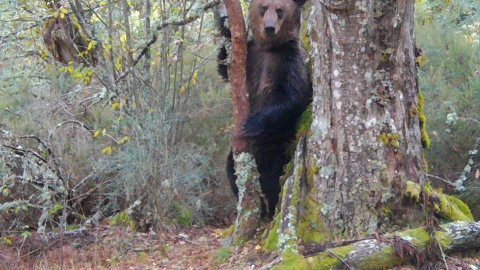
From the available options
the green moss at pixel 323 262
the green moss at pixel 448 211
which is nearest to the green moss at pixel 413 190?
the green moss at pixel 448 211

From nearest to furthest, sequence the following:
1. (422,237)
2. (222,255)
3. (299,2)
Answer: (422,237)
(222,255)
(299,2)

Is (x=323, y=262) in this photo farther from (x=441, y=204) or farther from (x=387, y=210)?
(x=441, y=204)

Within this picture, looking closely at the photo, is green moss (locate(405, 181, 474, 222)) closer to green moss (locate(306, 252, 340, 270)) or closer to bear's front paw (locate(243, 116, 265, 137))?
green moss (locate(306, 252, 340, 270))

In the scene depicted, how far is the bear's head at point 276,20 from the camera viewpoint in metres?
6.58

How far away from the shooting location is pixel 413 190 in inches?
199

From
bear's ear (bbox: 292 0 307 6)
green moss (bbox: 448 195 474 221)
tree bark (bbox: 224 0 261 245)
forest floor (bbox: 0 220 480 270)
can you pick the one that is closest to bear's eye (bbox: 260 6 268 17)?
bear's ear (bbox: 292 0 307 6)

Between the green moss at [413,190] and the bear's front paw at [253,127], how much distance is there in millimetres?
1567

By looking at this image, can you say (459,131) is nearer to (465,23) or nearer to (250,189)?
(250,189)

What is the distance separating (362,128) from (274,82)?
1750 millimetres

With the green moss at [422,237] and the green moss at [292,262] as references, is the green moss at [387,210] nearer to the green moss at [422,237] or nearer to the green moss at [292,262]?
the green moss at [422,237]

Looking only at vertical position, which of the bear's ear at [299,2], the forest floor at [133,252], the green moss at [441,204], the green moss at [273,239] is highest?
the bear's ear at [299,2]

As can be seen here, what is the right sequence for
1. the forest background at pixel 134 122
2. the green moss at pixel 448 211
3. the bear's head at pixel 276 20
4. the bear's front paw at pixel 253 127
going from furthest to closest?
1. the forest background at pixel 134 122
2. the bear's head at pixel 276 20
3. the bear's front paw at pixel 253 127
4. the green moss at pixel 448 211

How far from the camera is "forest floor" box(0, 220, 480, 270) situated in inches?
230

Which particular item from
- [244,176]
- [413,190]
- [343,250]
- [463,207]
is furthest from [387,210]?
[244,176]
